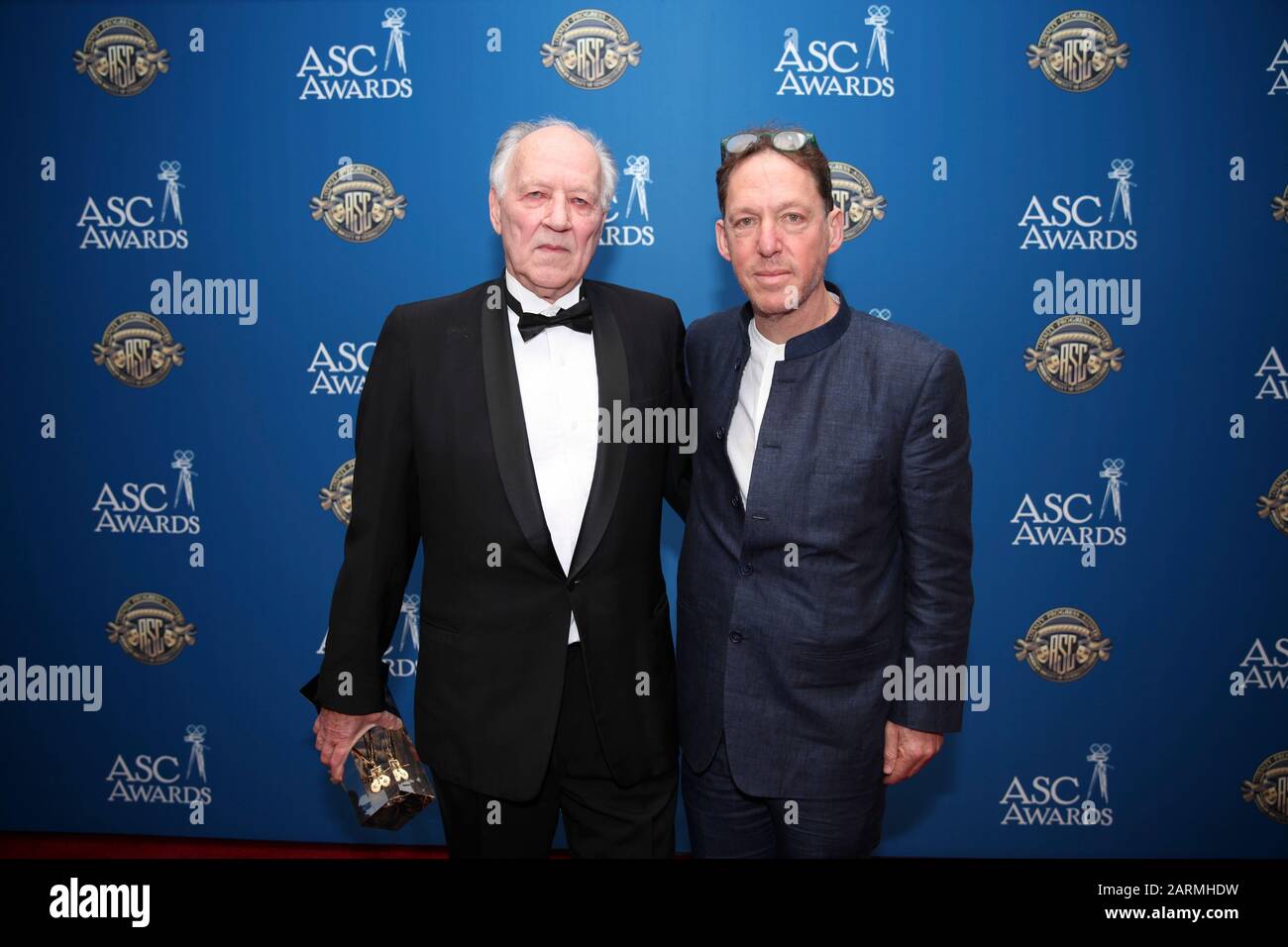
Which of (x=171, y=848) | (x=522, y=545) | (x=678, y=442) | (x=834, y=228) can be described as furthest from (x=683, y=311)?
(x=171, y=848)

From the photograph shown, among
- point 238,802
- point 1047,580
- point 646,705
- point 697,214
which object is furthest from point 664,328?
point 238,802

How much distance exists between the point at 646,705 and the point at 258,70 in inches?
112

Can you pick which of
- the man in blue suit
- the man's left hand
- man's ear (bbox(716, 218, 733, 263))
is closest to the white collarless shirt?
the man in blue suit

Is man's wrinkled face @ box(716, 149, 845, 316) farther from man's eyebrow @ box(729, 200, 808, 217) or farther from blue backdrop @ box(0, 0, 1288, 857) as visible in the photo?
blue backdrop @ box(0, 0, 1288, 857)

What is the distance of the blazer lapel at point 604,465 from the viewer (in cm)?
188

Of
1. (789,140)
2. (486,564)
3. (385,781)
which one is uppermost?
(789,140)

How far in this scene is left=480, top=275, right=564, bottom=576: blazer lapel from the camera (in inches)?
73.2

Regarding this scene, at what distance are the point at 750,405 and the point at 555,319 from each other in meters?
0.51

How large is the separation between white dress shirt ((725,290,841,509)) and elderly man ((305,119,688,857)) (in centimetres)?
18

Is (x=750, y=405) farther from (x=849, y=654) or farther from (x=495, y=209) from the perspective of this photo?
(x=495, y=209)

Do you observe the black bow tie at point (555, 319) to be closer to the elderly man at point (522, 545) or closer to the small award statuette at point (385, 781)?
the elderly man at point (522, 545)

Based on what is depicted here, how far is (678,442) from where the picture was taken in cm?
218

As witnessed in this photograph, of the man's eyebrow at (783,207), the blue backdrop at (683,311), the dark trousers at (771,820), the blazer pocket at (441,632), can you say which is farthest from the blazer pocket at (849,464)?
the blue backdrop at (683,311)

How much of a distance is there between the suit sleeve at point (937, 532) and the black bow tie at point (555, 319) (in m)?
0.80
